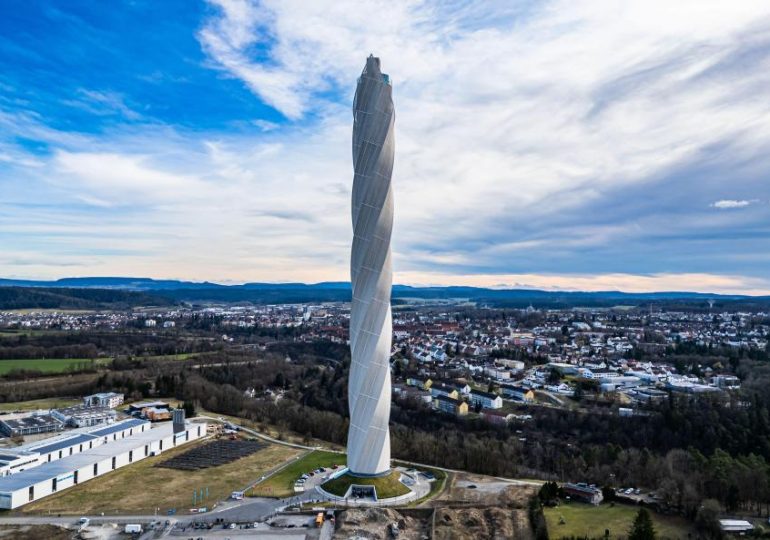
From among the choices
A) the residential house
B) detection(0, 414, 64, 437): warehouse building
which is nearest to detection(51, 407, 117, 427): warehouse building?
detection(0, 414, 64, 437): warehouse building

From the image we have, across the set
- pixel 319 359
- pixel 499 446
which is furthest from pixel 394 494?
pixel 319 359

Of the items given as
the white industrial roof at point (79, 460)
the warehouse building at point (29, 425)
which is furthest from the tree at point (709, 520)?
the warehouse building at point (29, 425)

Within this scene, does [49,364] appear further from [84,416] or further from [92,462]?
[92,462]

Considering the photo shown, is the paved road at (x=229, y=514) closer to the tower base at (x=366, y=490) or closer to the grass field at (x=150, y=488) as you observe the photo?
the tower base at (x=366, y=490)

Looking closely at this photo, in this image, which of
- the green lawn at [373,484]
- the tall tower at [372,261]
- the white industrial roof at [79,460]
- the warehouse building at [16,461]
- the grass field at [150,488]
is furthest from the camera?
the warehouse building at [16,461]

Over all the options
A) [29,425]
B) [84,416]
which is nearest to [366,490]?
[29,425]

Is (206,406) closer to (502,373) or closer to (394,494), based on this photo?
(394,494)
